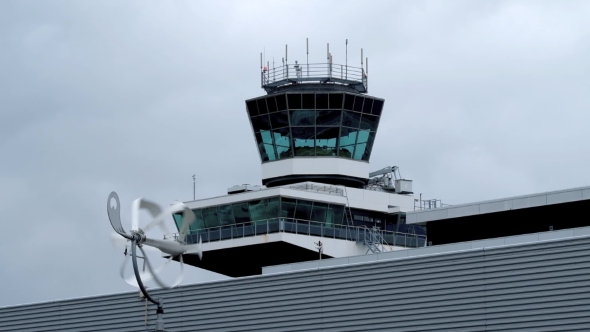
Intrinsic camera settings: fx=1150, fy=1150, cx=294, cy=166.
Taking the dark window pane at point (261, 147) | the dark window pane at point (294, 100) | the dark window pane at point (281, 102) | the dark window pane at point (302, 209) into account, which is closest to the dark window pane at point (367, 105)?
the dark window pane at point (294, 100)

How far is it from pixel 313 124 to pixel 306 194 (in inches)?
200

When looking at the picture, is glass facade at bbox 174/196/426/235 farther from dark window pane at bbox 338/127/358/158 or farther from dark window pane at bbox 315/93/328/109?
dark window pane at bbox 315/93/328/109

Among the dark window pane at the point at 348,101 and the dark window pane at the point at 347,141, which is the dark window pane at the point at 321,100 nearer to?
the dark window pane at the point at 348,101

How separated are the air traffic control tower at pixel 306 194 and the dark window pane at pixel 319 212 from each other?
0.20ft

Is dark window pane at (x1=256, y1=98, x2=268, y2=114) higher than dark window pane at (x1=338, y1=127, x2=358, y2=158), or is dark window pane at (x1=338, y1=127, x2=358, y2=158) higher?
dark window pane at (x1=256, y1=98, x2=268, y2=114)

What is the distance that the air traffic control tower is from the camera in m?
70.8

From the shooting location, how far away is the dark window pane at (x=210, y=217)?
2889 inches

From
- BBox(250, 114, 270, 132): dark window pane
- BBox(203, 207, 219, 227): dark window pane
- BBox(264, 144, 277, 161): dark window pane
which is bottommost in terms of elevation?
BBox(203, 207, 219, 227): dark window pane

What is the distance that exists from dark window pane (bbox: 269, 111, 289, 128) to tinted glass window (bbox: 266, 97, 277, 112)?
325 millimetres

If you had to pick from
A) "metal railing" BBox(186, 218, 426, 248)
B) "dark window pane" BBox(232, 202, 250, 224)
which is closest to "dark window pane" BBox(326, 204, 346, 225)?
"metal railing" BBox(186, 218, 426, 248)

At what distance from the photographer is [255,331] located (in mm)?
40812

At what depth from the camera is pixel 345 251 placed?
7206 cm

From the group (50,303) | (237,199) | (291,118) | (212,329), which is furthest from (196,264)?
(212,329)

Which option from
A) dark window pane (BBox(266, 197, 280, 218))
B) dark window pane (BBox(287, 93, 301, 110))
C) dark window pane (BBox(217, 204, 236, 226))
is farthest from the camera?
dark window pane (BBox(287, 93, 301, 110))
